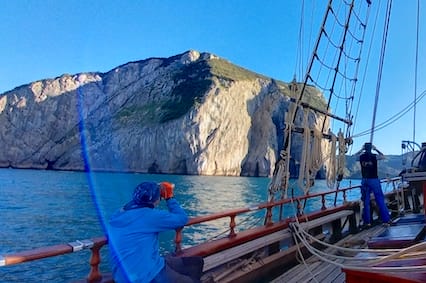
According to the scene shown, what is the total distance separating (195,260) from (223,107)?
97.2m

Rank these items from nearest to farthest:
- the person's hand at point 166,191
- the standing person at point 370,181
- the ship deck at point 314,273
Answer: the person's hand at point 166,191 → the ship deck at point 314,273 → the standing person at point 370,181

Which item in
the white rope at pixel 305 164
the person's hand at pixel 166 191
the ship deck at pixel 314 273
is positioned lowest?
the ship deck at pixel 314 273

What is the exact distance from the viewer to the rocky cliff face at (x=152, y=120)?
96812 mm

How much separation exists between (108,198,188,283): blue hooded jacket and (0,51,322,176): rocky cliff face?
89679mm

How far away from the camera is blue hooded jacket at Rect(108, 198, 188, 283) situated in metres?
2.61

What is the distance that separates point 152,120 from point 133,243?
103 meters

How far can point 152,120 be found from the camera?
342 feet

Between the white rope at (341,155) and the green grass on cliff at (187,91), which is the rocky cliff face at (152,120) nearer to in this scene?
the green grass on cliff at (187,91)

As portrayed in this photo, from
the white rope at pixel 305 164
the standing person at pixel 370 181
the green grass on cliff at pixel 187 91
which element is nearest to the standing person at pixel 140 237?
the white rope at pixel 305 164

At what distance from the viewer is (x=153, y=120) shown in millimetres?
104000

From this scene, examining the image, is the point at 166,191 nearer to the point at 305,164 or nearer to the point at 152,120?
the point at 305,164

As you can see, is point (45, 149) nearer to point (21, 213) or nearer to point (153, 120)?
point (153, 120)

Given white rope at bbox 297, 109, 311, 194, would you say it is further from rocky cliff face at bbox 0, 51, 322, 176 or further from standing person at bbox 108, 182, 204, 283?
rocky cliff face at bbox 0, 51, 322, 176

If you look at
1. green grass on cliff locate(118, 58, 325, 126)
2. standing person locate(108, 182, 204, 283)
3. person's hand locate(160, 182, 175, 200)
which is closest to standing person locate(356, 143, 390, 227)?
person's hand locate(160, 182, 175, 200)
